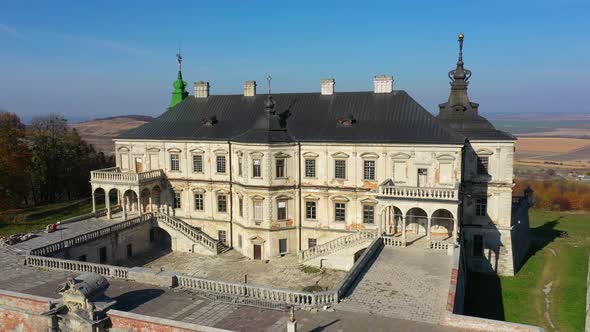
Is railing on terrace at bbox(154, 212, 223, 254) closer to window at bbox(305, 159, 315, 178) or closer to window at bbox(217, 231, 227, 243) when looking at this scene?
window at bbox(217, 231, 227, 243)

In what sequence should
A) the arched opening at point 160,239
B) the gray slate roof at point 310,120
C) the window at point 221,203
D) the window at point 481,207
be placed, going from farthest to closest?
the arched opening at point 160,239 < the window at point 221,203 < the window at point 481,207 < the gray slate roof at point 310,120

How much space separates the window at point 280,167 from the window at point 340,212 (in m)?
4.50

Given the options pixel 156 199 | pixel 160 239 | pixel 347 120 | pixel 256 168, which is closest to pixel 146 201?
pixel 156 199

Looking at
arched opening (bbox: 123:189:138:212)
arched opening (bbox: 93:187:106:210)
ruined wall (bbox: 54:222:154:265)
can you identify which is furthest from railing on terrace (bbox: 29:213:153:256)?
arched opening (bbox: 93:187:106:210)

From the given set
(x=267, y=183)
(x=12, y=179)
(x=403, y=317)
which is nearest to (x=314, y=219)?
(x=267, y=183)

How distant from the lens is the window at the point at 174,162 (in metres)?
38.3

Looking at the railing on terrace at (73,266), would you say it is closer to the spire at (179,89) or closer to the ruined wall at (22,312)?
the ruined wall at (22,312)

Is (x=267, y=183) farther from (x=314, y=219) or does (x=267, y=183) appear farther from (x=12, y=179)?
(x=12, y=179)

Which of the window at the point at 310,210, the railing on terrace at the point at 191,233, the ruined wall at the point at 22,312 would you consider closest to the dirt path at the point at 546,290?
the window at the point at 310,210

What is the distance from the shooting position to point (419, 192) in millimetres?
28719

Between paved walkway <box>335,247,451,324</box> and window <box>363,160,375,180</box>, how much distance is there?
21.2 feet

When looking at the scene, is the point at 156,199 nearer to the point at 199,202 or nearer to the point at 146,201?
the point at 146,201

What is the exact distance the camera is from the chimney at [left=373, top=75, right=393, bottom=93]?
35781 mm

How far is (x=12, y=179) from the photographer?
159ft
